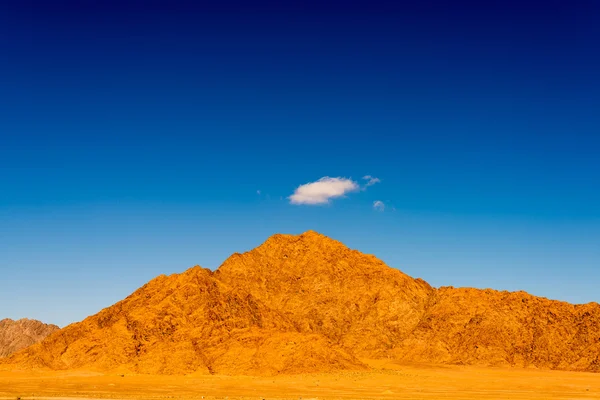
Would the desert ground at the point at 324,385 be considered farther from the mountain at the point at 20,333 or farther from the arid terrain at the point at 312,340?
the mountain at the point at 20,333

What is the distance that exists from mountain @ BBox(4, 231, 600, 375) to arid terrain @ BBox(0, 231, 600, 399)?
0.22m

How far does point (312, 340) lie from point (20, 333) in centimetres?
10765

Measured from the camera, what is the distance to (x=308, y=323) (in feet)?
336

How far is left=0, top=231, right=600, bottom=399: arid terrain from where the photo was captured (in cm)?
6175

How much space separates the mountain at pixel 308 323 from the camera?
259ft

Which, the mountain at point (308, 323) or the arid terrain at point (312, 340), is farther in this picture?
the mountain at point (308, 323)

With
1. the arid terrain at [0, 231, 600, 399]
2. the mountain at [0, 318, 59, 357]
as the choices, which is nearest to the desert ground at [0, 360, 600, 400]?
the arid terrain at [0, 231, 600, 399]

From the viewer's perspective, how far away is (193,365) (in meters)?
76.2

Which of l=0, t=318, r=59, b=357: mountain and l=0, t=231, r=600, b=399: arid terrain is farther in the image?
l=0, t=318, r=59, b=357: mountain

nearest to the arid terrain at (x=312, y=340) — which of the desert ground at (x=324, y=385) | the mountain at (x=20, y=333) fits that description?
the desert ground at (x=324, y=385)

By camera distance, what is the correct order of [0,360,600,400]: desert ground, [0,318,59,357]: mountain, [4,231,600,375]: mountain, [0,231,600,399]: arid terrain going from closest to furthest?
[0,360,600,400]: desert ground, [0,231,600,399]: arid terrain, [4,231,600,375]: mountain, [0,318,59,357]: mountain

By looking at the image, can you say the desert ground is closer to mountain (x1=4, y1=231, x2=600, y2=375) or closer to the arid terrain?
the arid terrain

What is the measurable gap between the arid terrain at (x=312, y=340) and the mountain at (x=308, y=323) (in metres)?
0.22

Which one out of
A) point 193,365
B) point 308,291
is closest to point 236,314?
point 193,365
